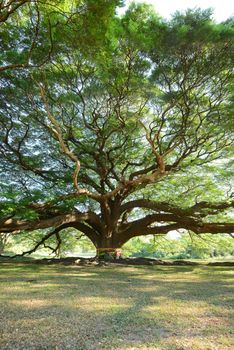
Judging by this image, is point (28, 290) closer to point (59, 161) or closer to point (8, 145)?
A: point (8, 145)

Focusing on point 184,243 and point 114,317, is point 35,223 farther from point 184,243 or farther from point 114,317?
point 184,243

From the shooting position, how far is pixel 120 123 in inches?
350

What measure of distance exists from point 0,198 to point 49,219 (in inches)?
58.0

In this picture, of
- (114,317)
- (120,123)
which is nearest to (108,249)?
(120,123)

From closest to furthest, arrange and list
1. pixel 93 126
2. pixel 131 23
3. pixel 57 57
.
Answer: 1. pixel 131 23
2. pixel 57 57
3. pixel 93 126

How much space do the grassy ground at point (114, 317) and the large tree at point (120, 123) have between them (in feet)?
10.6

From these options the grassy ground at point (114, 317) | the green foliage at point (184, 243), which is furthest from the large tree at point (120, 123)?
the grassy ground at point (114, 317)

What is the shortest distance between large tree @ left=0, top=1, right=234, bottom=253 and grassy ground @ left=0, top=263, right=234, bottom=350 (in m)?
3.22

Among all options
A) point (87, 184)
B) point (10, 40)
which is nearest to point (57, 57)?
point (10, 40)

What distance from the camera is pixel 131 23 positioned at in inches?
248

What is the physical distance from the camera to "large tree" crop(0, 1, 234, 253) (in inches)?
257

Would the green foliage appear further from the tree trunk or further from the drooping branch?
the drooping branch

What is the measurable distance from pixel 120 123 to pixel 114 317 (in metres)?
6.53

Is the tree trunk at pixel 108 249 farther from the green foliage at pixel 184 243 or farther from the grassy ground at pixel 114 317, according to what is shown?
the grassy ground at pixel 114 317
